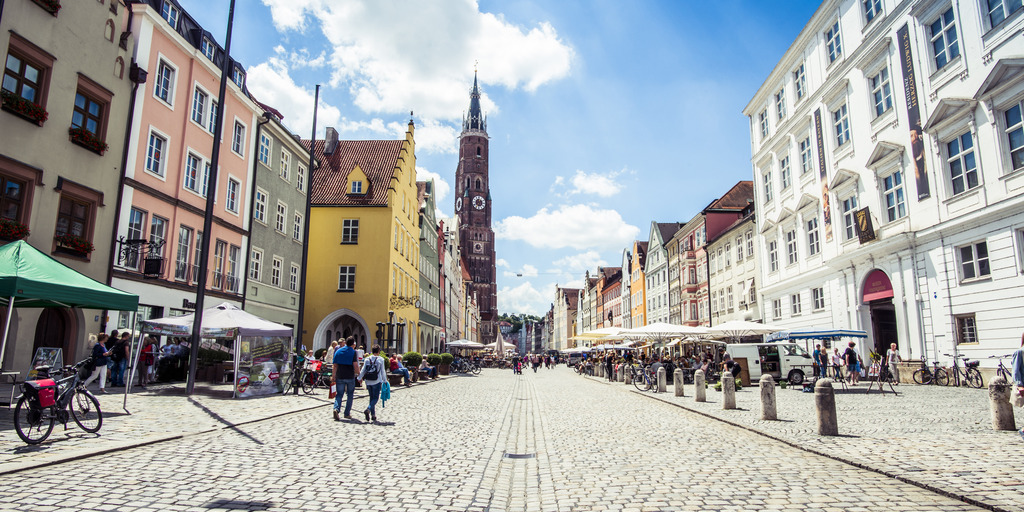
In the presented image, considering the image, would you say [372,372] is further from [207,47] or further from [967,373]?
[967,373]

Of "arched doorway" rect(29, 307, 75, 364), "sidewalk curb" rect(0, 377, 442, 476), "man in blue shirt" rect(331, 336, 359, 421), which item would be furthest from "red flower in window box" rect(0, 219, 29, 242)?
"man in blue shirt" rect(331, 336, 359, 421)

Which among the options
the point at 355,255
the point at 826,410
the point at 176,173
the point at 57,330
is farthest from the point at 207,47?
the point at 826,410

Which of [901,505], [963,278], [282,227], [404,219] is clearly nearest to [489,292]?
[404,219]

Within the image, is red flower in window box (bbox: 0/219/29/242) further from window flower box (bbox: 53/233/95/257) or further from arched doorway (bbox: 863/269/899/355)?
arched doorway (bbox: 863/269/899/355)

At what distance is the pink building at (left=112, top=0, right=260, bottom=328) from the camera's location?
62.7 feet

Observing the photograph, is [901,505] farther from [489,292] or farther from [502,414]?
[489,292]

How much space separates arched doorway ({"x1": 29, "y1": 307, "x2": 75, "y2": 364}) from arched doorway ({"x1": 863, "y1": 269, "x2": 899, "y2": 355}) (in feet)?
91.4

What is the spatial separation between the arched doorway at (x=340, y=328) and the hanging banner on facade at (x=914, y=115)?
28.2 metres

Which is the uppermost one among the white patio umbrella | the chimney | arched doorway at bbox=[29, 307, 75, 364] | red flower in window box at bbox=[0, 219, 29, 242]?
the chimney

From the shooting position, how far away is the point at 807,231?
102 ft

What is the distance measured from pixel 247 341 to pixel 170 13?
12.7 m

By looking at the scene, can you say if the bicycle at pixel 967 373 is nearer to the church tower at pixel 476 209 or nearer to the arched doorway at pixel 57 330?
the arched doorway at pixel 57 330

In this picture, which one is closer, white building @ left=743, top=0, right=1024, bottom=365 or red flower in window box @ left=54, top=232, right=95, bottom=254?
red flower in window box @ left=54, top=232, right=95, bottom=254

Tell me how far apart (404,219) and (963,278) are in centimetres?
3238
